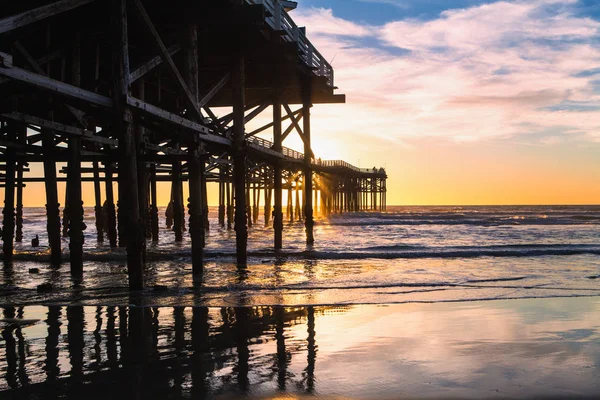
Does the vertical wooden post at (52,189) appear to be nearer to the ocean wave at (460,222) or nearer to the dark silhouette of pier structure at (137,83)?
the dark silhouette of pier structure at (137,83)

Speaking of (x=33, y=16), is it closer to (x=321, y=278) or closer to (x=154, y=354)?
(x=154, y=354)

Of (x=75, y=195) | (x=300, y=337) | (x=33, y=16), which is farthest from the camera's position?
(x=75, y=195)

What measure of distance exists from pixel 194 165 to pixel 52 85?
Result: 15.4 ft

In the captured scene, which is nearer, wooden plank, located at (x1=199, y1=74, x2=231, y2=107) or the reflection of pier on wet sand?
the reflection of pier on wet sand

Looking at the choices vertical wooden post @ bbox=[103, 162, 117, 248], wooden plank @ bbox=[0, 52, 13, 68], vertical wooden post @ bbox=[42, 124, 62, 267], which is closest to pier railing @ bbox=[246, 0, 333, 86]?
vertical wooden post @ bbox=[42, 124, 62, 267]

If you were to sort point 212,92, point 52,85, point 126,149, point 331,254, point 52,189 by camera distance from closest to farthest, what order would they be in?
point 52,85 → point 126,149 → point 212,92 → point 52,189 → point 331,254

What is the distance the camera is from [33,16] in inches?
275

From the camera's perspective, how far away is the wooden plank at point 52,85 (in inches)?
256

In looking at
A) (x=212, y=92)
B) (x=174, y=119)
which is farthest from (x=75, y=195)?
(x=174, y=119)

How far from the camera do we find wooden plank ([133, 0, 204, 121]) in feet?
29.9

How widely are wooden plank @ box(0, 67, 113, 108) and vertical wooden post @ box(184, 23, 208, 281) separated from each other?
282 centimetres

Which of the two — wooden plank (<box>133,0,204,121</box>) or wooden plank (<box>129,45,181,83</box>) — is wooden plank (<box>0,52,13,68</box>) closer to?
wooden plank (<box>129,45,181,83</box>)

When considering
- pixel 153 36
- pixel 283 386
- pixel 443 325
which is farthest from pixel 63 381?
pixel 153 36

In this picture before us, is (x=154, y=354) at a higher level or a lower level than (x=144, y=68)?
lower
